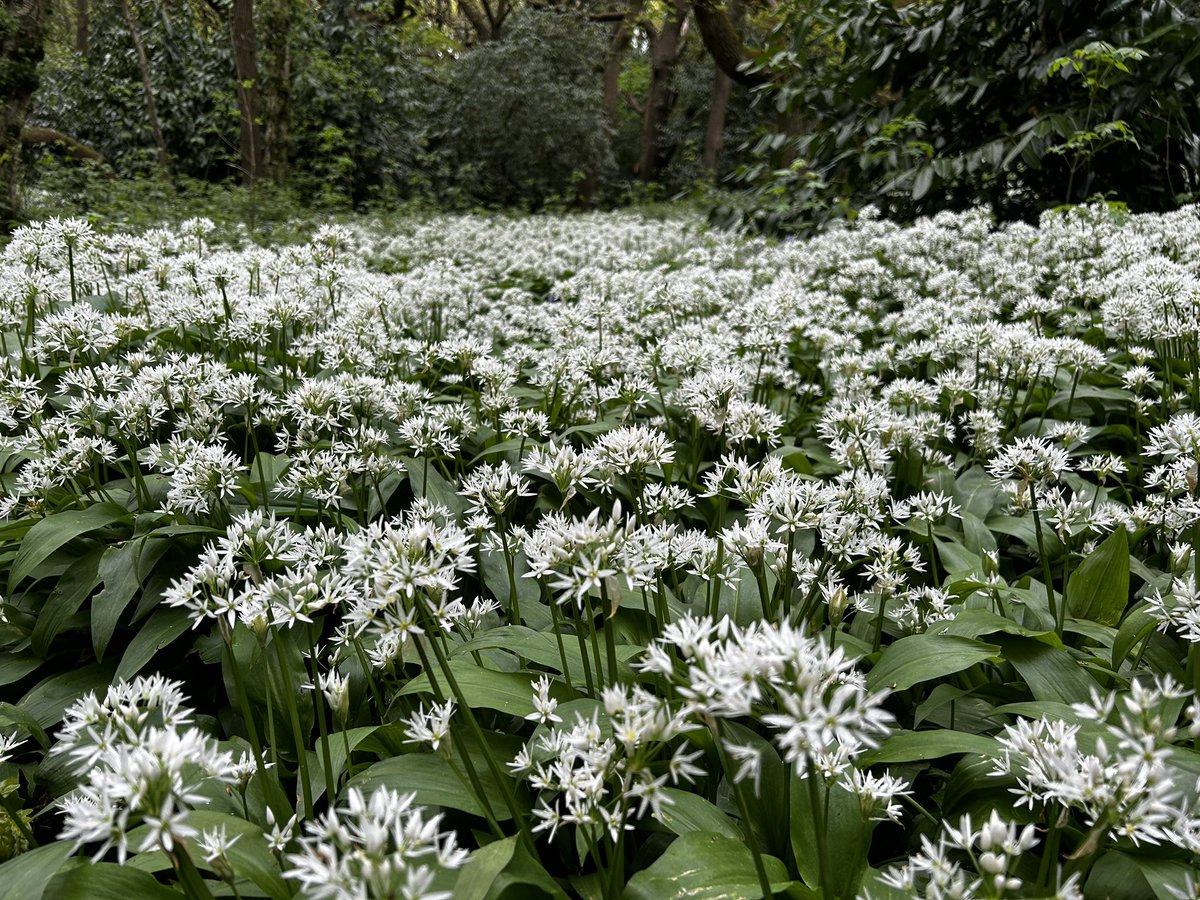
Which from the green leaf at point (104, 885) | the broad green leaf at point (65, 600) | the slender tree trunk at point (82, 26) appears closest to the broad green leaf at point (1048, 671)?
the green leaf at point (104, 885)

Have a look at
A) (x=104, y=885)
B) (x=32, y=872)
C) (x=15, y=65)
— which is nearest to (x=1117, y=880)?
(x=104, y=885)

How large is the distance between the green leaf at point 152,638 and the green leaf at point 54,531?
0.37 meters

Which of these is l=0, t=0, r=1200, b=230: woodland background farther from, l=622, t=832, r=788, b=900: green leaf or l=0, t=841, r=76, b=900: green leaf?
l=0, t=841, r=76, b=900: green leaf

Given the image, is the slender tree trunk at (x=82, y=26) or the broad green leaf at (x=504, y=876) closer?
the broad green leaf at (x=504, y=876)

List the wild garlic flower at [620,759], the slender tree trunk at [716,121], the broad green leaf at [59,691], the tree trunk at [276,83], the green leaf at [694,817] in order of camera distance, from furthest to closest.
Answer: the slender tree trunk at [716,121]
the tree trunk at [276,83]
the broad green leaf at [59,691]
the green leaf at [694,817]
the wild garlic flower at [620,759]

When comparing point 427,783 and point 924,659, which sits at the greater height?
point 924,659

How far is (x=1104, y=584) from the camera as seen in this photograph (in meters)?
2.58

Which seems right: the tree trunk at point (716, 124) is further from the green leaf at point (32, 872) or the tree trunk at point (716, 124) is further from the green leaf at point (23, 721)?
the green leaf at point (32, 872)

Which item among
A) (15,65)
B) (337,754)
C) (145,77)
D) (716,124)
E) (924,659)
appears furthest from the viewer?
(716,124)

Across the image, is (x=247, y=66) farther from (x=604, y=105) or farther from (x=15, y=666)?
(x=604, y=105)

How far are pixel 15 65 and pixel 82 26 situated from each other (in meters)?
15.1

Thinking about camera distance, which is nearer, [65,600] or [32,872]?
[32,872]

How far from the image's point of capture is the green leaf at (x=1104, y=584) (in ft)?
8.38

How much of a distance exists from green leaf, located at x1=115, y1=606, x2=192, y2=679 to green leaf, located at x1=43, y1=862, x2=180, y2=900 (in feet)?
2.94
